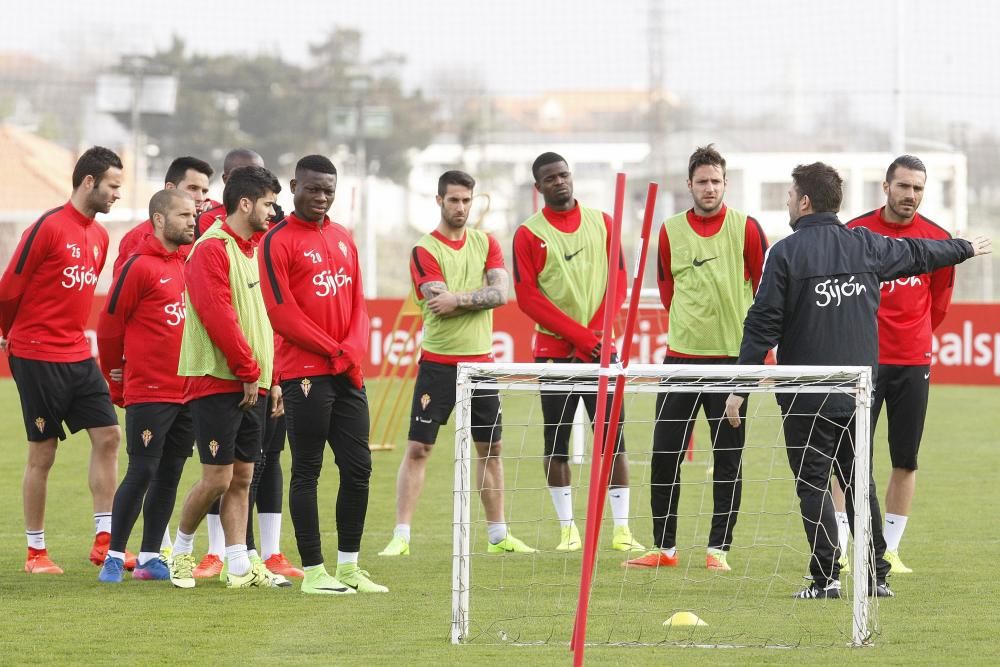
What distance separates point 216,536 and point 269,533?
0.29m

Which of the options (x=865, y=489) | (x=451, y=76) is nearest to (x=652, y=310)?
(x=451, y=76)

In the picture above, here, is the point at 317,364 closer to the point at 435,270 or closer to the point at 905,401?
the point at 435,270

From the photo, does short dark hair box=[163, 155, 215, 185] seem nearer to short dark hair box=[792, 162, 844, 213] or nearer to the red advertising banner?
short dark hair box=[792, 162, 844, 213]

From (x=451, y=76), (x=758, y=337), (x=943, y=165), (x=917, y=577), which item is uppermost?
(x=451, y=76)

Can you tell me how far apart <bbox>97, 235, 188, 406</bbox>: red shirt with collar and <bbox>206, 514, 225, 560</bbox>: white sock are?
0.65 metres

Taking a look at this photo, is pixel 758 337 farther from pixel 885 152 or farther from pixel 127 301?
pixel 885 152

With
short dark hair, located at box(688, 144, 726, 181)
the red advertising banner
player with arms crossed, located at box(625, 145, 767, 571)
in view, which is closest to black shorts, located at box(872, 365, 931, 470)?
player with arms crossed, located at box(625, 145, 767, 571)

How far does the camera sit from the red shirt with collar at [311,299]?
23.1 ft

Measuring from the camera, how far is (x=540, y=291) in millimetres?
8641

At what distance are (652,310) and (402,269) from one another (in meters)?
7.29

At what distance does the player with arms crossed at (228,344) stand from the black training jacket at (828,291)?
2215 millimetres

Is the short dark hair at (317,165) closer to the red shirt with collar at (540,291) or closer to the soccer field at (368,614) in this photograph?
the red shirt with collar at (540,291)

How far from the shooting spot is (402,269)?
81.6ft

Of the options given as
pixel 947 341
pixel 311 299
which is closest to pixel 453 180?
pixel 311 299
